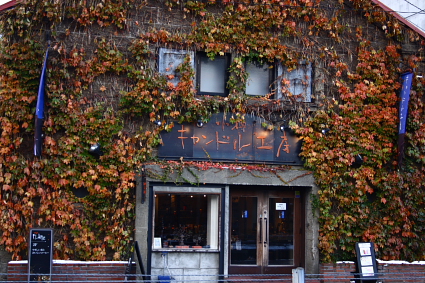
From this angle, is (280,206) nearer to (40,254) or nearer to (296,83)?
(296,83)

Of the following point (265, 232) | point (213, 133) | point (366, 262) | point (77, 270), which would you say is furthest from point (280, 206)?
point (77, 270)

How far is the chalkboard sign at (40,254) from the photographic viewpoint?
10.5m

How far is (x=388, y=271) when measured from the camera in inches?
489

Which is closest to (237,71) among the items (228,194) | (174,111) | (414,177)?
(174,111)

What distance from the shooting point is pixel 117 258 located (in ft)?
37.6

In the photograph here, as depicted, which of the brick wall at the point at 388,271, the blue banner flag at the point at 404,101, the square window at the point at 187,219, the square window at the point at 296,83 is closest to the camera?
the square window at the point at 187,219

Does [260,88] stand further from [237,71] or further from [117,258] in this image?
[117,258]

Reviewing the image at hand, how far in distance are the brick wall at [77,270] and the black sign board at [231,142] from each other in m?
2.75

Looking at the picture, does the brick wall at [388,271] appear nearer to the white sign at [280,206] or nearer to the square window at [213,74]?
the white sign at [280,206]

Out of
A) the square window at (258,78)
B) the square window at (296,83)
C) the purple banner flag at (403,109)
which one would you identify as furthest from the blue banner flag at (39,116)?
the purple banner flag at (403,109)

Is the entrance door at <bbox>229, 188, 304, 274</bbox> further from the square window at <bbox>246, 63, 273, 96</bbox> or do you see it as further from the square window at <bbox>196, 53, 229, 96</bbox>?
the square window at <bbox>196, 53, 229, 96</bbox>

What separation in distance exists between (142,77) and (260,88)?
3024 mm

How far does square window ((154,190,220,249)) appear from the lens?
475 inches

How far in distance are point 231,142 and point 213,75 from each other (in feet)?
5.73
